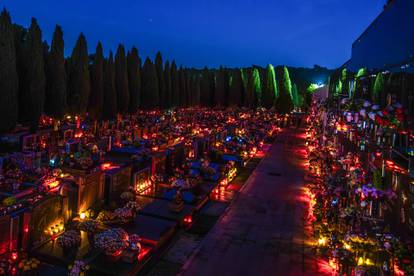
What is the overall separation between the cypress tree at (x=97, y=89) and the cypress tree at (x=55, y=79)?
528 cm

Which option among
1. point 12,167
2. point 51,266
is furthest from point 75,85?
point 51,266

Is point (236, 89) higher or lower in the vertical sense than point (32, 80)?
higher

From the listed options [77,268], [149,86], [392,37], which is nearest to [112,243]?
[77,268]

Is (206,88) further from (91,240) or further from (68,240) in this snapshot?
(68,240)

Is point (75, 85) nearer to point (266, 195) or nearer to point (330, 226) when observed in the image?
point (266, 195)

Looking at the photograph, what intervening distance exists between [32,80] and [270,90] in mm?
39864

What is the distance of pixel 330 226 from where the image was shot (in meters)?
12.4

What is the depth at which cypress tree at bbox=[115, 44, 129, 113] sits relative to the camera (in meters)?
39.8

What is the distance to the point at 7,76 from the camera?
22969mm

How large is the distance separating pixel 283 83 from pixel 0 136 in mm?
43109

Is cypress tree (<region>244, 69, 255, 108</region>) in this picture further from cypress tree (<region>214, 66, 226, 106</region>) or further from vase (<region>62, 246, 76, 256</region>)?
vase (<region>62, 246, 76, 256</region>)

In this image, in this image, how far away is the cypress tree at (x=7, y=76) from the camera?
2267cm

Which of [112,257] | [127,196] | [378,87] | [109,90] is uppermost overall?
[109,90]

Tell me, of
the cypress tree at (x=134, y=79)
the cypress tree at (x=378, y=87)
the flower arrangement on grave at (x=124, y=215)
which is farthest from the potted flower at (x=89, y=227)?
the cypress tree at (x=134, y=79)
